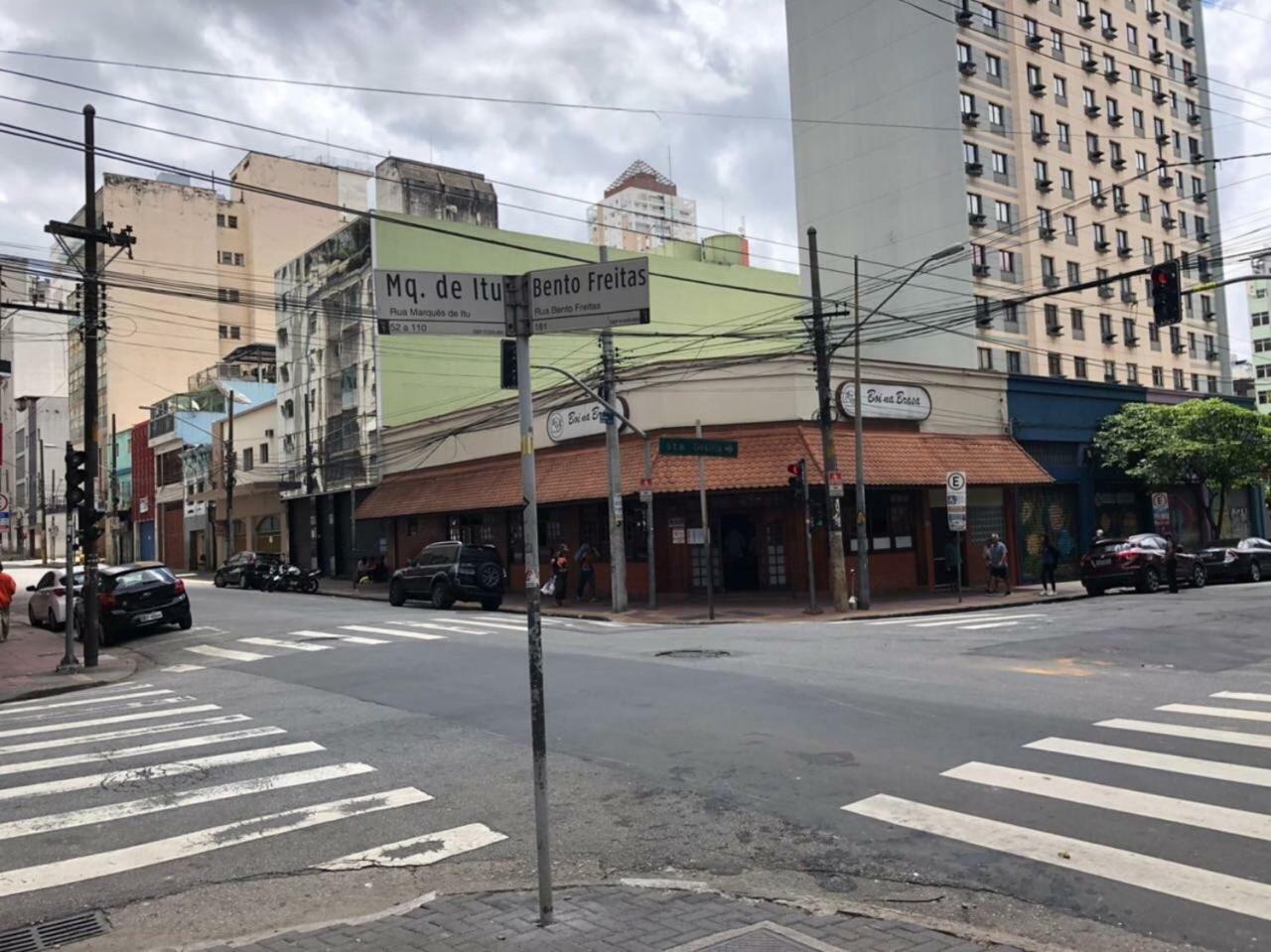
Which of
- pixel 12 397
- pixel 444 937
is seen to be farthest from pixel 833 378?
pixel 12 397

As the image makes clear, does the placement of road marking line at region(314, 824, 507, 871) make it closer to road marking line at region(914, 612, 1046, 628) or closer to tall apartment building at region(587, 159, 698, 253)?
road marking line at region(914, 612, 1046, 628)

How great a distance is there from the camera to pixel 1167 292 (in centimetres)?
1645

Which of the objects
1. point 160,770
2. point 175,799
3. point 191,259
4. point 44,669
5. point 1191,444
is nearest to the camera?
point 175,799

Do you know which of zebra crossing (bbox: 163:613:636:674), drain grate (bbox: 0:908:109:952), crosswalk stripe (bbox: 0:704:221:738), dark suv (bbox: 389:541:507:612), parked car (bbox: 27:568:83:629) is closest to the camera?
drain grate (bbox: 0:908:109:952)

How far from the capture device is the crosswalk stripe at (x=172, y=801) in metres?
6.81

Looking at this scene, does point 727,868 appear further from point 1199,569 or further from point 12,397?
point 12,397

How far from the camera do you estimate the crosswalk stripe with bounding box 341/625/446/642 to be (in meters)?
18.0

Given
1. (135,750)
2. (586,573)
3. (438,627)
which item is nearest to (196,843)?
(135,750)

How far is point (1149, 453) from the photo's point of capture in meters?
34.2

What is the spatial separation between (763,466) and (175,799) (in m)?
20.2

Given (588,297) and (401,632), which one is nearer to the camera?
(588,297)

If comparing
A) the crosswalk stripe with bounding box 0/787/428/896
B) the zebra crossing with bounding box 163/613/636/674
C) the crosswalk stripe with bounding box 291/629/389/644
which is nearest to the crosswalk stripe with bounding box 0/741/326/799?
the crosswalk stripe with bounding box 0/787/428/896

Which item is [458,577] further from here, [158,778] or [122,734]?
[158,778]

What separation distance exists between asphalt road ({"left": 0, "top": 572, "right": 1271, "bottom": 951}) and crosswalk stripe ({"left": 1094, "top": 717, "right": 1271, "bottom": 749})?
0.04 metres
